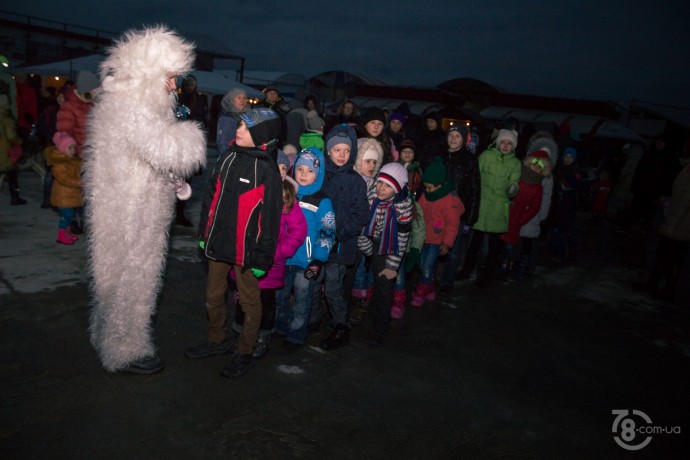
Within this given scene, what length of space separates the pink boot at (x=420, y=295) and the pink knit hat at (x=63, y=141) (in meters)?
4.62

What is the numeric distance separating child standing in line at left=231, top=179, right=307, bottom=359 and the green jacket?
3227 mm

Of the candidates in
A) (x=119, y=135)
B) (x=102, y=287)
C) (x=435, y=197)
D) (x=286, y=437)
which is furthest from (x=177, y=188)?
(x=435, y=197)

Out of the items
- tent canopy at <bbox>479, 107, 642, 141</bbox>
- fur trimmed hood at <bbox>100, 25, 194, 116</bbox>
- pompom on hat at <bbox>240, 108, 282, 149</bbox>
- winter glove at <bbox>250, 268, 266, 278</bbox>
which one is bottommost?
winter glove at <bbox>250, 268, 266, 278</bbox>

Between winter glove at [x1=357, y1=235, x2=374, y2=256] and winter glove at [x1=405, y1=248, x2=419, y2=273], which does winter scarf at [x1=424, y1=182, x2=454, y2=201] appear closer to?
winter glove at [x1=405, y1=248, x2=419, y2=273]

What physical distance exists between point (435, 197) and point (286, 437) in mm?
3279

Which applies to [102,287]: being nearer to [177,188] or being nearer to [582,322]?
[177,188]

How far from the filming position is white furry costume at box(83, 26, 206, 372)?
271 cm

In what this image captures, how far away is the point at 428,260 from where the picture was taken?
5.30 m

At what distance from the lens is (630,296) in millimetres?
6543

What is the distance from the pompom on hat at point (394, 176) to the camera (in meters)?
4.09

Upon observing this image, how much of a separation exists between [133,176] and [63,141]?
140 inches

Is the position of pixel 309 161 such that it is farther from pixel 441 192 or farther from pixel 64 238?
pixel 64 238

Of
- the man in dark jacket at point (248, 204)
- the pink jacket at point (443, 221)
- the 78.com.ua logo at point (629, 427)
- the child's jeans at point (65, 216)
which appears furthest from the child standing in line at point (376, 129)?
the child's jeans at point (65, 216)

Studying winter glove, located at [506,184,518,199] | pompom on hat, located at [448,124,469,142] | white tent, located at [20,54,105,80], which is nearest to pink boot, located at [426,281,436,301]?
winter glove, located at [506,184,518,199]
